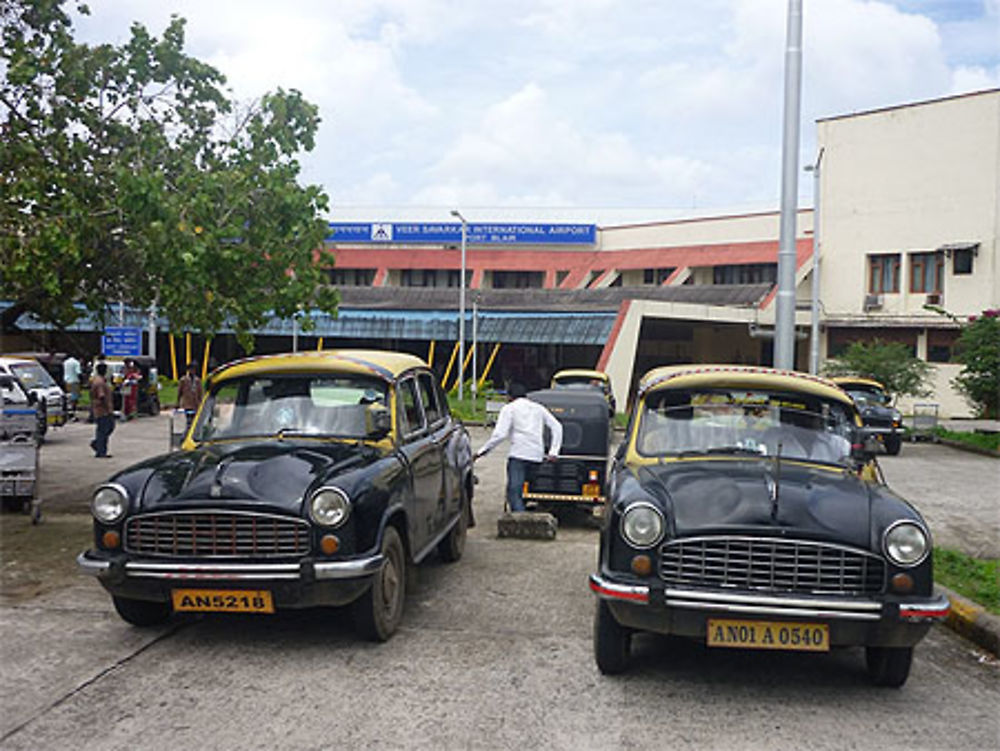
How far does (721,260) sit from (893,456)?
24.6 metres

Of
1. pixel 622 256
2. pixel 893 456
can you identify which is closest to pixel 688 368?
pixel 893 456

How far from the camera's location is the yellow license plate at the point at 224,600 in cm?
586

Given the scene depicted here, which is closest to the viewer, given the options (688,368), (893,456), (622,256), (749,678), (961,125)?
(749,678)

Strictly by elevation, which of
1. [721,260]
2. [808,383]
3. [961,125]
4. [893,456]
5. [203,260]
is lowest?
[893,456]

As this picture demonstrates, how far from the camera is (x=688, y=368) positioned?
7320mm

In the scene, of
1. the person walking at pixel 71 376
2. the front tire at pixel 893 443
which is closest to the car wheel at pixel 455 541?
the front tire at pixel 893 443

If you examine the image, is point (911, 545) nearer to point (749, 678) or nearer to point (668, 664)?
point (749, 678)

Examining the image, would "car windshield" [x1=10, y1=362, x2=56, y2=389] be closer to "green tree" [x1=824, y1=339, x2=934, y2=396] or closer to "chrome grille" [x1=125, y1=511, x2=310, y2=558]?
"chrome grille" [x1=125, y1=511, x2=310, y2=558]

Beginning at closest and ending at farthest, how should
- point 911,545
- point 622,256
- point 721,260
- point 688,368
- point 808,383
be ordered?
point 911,545 → point 808,383 → point 688,368 → point 721,260 → point 622,256

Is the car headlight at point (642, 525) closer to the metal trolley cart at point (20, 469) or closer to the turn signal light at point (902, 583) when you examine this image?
the turn signal light at point (902, 583)

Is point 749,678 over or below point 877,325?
below

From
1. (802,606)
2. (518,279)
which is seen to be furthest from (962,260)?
(802,606)

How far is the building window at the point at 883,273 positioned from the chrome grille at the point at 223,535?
3902cm

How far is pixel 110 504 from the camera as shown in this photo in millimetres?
6121
